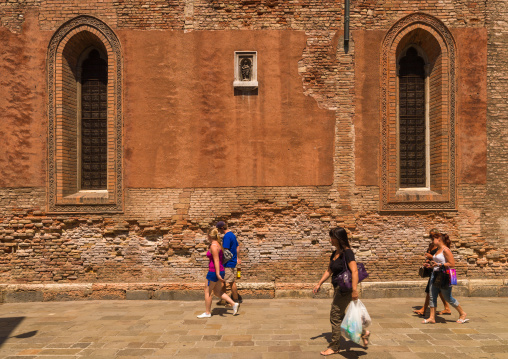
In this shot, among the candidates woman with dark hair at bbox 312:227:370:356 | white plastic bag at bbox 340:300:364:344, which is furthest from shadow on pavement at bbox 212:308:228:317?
white plastic bag at bbox 340:300:364:344

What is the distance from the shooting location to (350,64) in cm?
804

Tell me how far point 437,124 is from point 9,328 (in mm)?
9933

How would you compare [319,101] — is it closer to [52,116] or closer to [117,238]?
[117,238]

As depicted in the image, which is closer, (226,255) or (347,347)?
(347,347)

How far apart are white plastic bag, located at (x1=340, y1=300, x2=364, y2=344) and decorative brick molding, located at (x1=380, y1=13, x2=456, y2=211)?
3949 millimetres

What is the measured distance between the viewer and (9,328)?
19.1 feet

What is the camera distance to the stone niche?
802 centimetres

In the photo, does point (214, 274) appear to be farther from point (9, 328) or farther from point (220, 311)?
point (9, 328)

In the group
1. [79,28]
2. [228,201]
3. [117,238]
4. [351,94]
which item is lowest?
[117,238]

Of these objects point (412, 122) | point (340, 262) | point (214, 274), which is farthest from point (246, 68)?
point (340, 262)

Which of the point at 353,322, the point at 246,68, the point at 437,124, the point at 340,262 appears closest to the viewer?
the point at 353,322

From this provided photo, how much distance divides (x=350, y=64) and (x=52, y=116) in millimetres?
7296

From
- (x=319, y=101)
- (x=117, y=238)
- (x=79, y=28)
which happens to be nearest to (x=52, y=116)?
(x=79, y=28)

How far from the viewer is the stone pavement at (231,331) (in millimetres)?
4701
